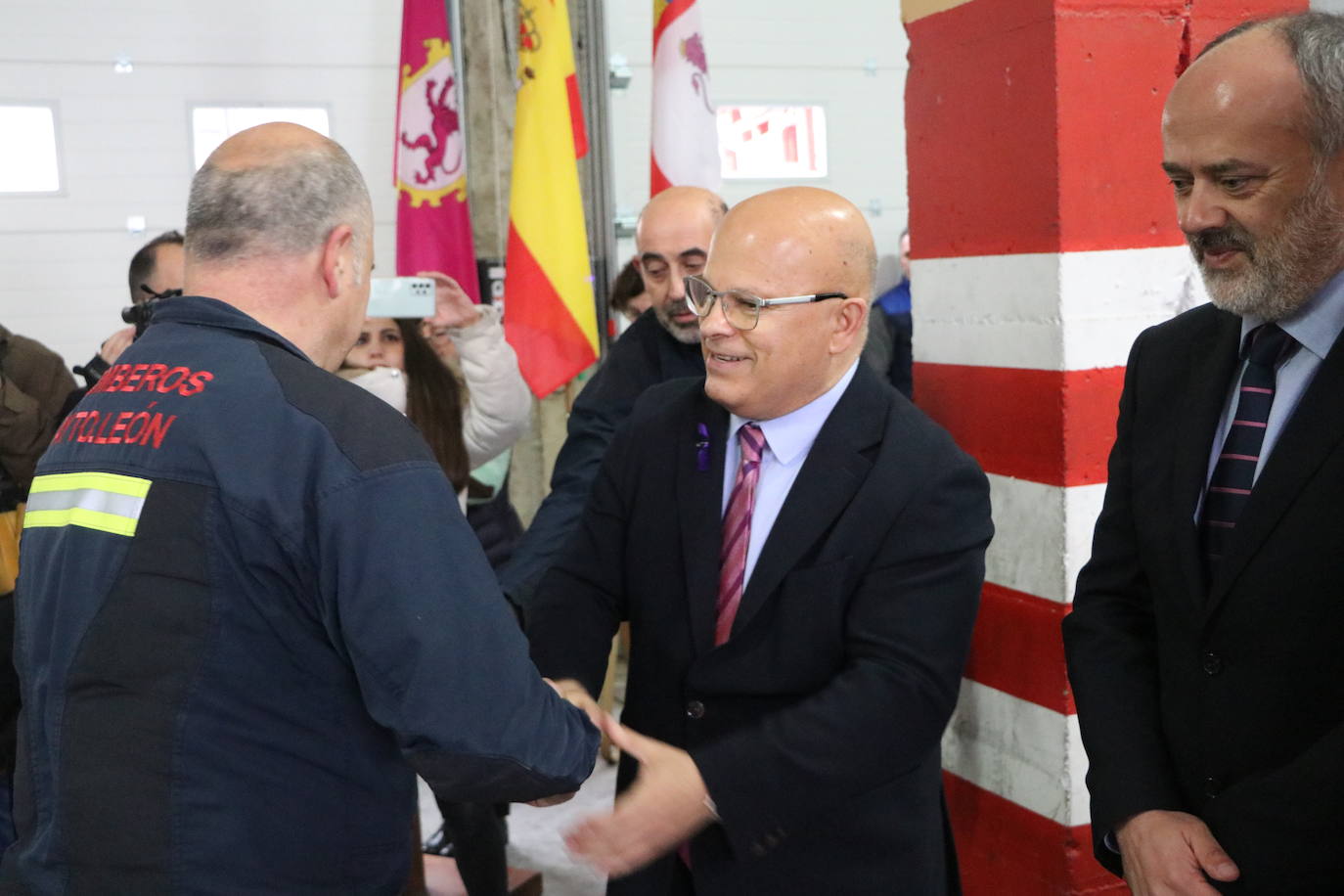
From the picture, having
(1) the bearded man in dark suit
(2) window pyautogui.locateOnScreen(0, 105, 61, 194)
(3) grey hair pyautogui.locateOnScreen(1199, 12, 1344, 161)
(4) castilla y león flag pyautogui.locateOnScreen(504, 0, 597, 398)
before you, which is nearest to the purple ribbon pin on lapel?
(1) the bearded man in dark suit

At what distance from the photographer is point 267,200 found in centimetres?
146

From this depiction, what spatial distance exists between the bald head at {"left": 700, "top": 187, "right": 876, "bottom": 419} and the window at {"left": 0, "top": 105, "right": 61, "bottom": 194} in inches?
174

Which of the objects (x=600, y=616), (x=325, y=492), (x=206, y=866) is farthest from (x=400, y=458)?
(x=600, y=616)

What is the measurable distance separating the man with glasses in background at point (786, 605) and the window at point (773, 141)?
4.62 meters

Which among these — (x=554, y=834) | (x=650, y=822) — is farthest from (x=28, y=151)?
(x=650, y=822)

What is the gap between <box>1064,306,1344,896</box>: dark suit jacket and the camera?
137 centimetres

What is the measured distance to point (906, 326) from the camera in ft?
17.9

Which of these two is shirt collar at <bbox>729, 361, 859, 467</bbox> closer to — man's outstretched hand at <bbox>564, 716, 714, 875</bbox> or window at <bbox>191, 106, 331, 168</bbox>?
man's outstretched hand at <bbox>564, 716, 714, 875</bbox>

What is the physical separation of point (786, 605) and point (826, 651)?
0.27ft

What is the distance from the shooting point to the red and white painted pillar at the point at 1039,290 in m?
2.16

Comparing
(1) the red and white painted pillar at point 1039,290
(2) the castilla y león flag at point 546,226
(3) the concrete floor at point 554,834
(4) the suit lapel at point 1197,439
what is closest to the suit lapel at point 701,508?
(4) the suit lapel at point 1197,439

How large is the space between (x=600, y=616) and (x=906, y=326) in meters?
3.82

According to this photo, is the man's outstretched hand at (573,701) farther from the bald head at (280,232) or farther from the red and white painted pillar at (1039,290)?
the red and white painted pillar at (1039,290)

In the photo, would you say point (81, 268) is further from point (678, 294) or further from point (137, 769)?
point (137, 769)
